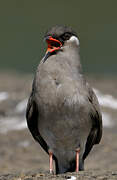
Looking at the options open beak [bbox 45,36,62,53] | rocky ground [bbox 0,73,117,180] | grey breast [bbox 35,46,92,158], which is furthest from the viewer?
rocky ground [bbox 0,73,117,180]

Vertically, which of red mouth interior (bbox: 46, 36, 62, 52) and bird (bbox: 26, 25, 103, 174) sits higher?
red mouth interior (bbox: 46, 36, 62, 52)

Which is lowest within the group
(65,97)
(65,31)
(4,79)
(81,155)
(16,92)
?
(81,155)

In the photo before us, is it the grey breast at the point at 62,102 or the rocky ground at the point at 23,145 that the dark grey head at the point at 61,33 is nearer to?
the grey breast at the point at 62,102

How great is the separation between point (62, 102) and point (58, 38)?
3.21 ft

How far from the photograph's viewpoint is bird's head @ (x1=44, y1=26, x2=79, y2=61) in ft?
23.7

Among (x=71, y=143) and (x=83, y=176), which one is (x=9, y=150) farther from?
(x=83, y=176)

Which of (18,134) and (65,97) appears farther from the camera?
(18,134)

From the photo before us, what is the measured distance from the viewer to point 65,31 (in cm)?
735

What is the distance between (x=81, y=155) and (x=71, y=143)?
48cm

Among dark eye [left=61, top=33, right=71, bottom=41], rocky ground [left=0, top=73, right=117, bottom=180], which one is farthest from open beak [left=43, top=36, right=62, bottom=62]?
rocky ground [left=0, top=73, right=117, bottom=180]

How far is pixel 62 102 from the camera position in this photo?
7.02 meters

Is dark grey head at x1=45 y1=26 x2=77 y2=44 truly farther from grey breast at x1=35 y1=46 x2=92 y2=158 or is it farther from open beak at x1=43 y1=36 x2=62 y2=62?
grey breast at x1=35 y1=46 x2=92 y2=158

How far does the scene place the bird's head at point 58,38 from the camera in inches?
285

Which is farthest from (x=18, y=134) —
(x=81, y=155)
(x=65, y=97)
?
(x=65, y=97)
